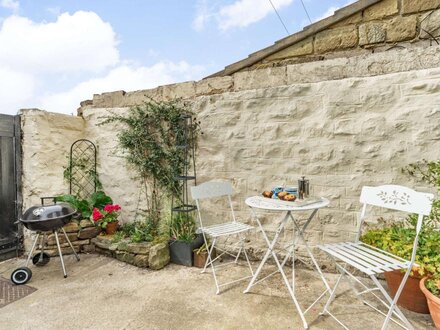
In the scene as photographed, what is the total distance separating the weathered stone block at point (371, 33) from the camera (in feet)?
8.64

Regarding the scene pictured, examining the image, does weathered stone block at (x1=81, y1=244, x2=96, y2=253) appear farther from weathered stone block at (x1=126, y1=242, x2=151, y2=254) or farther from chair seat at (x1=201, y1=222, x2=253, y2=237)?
chair seat at (x1=201, y1=222, x2=253, y2=237)

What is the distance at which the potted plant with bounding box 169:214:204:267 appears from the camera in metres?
2.91

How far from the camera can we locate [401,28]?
2.56 m

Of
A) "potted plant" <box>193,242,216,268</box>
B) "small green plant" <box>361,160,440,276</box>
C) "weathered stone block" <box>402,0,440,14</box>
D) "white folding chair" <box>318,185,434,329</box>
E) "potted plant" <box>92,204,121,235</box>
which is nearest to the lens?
"white folding chair" <box>318,185,434,329</box>

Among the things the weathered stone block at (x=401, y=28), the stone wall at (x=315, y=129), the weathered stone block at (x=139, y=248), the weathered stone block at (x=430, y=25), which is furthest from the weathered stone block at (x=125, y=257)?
the weathered stone block at (x=430, y=25)

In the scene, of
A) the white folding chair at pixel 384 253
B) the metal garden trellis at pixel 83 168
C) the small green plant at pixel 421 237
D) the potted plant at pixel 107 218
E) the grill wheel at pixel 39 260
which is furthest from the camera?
the metal garden trellis at pixel 83 168

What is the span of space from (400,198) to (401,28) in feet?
5.77

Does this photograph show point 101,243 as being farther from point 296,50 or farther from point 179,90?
point 296,50

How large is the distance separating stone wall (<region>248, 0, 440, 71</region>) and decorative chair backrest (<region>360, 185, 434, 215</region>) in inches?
58.8

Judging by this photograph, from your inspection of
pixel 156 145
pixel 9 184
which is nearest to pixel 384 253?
pixel 156 145

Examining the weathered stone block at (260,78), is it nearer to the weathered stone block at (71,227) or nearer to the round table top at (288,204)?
the round table top at (288,204)

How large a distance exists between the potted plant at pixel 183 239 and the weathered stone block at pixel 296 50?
216 cm

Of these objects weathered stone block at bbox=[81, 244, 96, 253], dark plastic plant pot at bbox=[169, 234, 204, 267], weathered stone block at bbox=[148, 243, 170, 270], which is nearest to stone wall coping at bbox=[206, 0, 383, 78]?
dark plastic plant pot at bbox=[169, 234, 204, 267]

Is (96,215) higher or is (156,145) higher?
(156,145)
